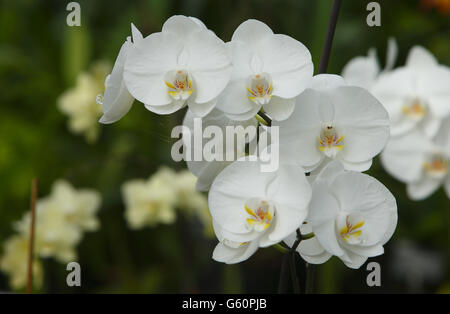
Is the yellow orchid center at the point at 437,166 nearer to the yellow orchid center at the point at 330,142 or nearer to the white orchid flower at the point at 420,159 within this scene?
the white orchid flower at the point at 420,159

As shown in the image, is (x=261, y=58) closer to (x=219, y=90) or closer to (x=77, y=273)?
(x=219, y=90)

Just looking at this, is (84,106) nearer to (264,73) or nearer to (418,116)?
(418,116)

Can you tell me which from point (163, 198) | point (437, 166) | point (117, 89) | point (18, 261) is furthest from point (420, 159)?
point (18, 261)

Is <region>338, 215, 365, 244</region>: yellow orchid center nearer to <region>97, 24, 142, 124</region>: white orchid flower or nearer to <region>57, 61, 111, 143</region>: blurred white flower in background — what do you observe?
<region>97, 24, 142, 124</region>: white orchid flower

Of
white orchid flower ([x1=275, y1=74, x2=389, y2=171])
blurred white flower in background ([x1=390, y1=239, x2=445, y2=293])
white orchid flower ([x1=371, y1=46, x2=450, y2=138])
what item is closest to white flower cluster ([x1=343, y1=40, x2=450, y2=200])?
white orchid flower ([x1=371, y1=46, x2=450, y2=138])

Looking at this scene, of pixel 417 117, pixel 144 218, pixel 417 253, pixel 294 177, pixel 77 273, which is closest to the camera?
pixel 294 177

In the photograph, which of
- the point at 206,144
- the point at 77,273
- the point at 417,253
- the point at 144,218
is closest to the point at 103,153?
the point at 144,218
